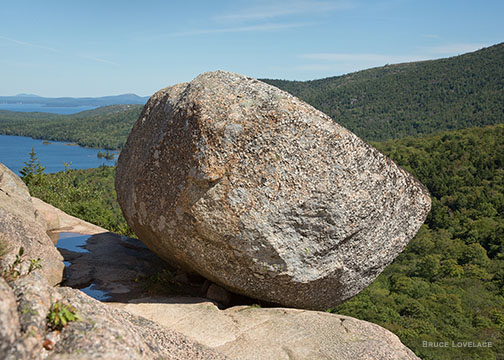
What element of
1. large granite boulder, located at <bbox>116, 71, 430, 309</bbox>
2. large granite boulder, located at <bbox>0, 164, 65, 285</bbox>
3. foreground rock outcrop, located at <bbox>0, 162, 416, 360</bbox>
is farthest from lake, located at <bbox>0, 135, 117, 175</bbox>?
large granite boulder, located at <bbox>116, 71, 430, 309</bbox>

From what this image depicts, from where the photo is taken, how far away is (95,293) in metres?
6.86

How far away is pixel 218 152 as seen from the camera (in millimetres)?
5758

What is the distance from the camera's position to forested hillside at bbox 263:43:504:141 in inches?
3408

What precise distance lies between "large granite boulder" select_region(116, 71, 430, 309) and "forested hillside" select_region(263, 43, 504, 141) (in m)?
82.2

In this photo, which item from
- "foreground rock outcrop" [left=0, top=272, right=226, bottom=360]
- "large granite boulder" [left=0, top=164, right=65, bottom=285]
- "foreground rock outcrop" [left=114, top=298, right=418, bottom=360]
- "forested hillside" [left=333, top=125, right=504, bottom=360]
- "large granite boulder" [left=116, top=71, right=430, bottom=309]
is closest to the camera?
Result: "foreground rock outcrop" [left=0, top=272, right=226, bottom=360]

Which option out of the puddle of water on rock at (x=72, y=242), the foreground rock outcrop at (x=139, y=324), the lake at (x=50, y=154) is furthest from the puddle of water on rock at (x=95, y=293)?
the lake at (x=50, y=154)

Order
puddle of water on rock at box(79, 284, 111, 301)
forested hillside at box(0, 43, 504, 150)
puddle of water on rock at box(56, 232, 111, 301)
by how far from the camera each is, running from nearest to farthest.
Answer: puddle of water on rock at box(79, 284, 111, 301), puddle of water on rock at box(56, 232, 111, 301), forested hillside at box(0, 43, 504, 150)

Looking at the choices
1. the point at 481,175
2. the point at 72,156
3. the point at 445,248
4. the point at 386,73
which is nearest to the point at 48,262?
the point at 445,248

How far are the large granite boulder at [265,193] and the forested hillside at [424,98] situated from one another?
8222cm

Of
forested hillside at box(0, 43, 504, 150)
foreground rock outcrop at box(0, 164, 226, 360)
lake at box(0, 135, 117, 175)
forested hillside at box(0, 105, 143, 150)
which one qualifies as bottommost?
lake at box(0, 135, 117, 175)

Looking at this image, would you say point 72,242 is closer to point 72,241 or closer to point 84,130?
point 72,241

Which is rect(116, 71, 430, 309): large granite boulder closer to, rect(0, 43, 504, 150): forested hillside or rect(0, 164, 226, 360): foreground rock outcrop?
rect(0, 164, 226, 360): foreground rock outcrop

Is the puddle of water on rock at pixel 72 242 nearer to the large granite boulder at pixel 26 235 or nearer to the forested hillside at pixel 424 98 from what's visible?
→ the large granite boulder at pixel 26 235

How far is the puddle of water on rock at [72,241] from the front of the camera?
29.1 ft
